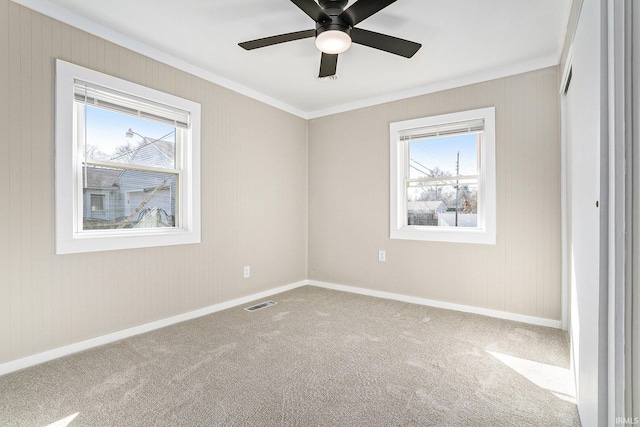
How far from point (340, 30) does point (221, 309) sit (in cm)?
284

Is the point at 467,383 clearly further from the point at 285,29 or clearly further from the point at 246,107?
the point at 246,107

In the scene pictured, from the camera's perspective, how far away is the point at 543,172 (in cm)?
296

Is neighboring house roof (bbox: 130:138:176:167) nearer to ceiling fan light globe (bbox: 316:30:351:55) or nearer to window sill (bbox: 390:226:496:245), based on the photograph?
ceiling fan light globe (bbox: 316:30:351:55)

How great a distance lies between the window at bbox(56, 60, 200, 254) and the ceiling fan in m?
1.23

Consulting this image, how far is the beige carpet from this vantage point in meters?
1.66

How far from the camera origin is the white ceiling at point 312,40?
2.24m

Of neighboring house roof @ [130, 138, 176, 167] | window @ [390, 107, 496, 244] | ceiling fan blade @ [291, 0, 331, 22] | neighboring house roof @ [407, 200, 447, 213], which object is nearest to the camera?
ceiling fan blade @ [291, 0, 331, 22]

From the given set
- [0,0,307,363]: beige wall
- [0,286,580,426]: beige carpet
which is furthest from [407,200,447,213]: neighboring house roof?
[0,0,307,363]: beige wall

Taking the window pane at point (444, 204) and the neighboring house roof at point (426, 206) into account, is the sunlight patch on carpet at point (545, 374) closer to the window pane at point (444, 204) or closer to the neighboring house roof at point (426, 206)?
the window pane at point (444, 204)

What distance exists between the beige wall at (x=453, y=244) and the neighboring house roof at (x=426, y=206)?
11.6 inches

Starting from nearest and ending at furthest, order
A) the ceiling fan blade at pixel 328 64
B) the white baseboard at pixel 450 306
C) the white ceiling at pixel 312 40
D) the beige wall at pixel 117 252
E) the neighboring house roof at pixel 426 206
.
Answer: the beige wall at pixel 117 252 → the white ceiling at pixel 312 40 → the ceiling fan blade at pixel 328 64 → the white baseboard at pixel 450 306 → the neighboring house roof at pixel 426 206

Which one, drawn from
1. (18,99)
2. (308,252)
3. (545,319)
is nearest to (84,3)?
(18,99)

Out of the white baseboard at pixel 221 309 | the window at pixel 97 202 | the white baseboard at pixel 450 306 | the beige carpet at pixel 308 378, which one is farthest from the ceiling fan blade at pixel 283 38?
the white baseboard at pixel 450 306

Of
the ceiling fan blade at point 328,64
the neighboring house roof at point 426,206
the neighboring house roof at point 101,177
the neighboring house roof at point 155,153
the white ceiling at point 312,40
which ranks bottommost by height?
the neighboring house roof at point 426,206
